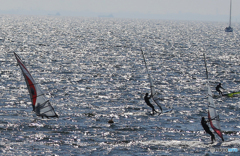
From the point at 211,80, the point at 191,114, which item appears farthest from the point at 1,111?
the point at 211,80

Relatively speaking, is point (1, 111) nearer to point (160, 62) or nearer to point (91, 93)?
point (91, 93)

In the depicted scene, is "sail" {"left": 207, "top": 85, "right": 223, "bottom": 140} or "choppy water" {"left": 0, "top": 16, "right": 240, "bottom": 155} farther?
"sail" {"left": 207, "top": 85, "right": 223, "bottom": 140}

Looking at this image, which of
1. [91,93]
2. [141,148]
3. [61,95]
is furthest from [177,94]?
[141,148]

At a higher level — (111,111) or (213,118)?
(213,118)

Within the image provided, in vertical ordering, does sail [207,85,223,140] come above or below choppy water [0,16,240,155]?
above

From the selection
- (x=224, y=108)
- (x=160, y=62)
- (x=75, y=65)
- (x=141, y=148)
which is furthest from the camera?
(x=160, y=62)

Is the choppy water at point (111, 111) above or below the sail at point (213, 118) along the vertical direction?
below

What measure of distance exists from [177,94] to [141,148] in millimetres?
22175

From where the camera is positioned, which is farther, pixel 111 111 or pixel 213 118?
pixel 111 111

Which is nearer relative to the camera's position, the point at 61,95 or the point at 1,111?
the point at 1,111

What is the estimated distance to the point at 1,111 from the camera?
3906 cm

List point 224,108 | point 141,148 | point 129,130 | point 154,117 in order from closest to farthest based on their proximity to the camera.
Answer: point 141,148, point 129,130, point 154,117, point 224,108

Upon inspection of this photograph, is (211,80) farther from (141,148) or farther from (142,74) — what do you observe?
(141,148)

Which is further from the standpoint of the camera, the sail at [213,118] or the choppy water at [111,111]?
the sail at [213,118]
